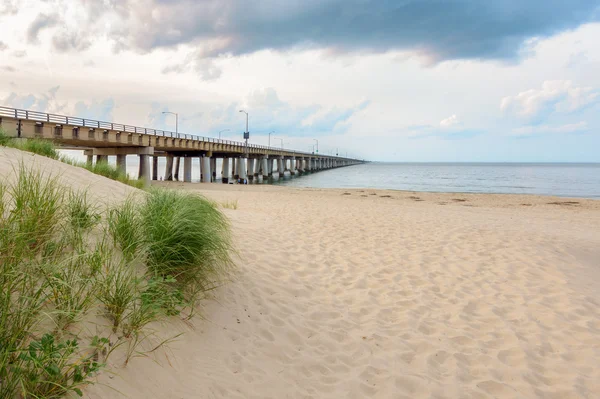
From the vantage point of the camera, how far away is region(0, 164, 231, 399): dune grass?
2.29 metres

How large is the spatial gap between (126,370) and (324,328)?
100.0 inches

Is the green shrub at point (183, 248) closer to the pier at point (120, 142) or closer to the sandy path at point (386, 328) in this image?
the sandy path at point (386, 328)

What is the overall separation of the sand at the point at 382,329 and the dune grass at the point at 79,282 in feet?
0.86

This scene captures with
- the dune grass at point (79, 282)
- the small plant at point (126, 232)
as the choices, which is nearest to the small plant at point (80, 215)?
the dune grass at point (79, 282)

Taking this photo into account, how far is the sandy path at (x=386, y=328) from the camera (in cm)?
341

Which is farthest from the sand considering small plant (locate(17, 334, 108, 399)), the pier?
the pier

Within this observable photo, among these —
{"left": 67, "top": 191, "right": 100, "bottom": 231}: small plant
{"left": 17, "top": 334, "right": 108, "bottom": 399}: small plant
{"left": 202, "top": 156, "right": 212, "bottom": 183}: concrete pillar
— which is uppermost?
{"left": 202, "top": 156, "right": 212, "bottom": 183}: concrete pillar

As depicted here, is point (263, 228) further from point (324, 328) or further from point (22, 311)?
point (22, 311)

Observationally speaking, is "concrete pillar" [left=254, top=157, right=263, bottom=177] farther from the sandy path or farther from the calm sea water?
the sandy path

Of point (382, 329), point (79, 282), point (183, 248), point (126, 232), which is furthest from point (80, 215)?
point (382, 329)

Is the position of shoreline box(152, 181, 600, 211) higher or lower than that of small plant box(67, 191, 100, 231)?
lower

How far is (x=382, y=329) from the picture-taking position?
4719 mm

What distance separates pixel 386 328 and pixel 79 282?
12.4ft

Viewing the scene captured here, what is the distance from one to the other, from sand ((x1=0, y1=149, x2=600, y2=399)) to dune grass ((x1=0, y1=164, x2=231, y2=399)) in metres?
0.26
